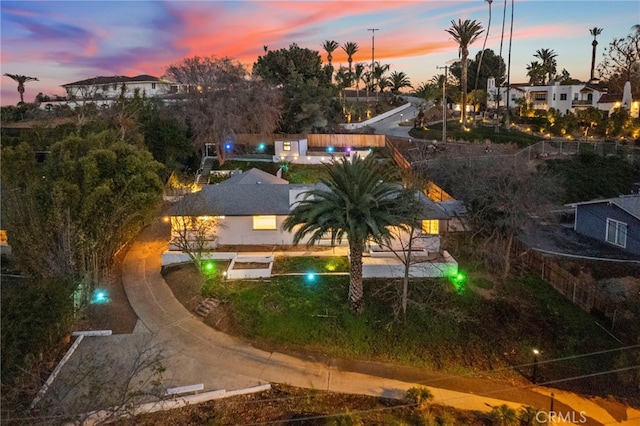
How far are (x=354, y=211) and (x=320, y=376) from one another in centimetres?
676

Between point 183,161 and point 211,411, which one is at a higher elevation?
point 183,161

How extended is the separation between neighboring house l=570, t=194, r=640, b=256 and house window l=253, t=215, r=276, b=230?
19308 mm

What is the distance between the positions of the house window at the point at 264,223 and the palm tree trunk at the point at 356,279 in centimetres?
744

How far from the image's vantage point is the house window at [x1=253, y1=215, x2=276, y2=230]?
26781 millimetres

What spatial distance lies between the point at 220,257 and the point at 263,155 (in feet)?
80.9

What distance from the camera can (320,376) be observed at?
17625 mm

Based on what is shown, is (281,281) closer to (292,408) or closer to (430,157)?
(292,408)

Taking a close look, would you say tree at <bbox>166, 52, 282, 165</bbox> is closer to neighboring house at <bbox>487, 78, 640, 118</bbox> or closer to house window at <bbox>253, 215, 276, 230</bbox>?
house window at <bbox>253, 215, 276, 230</bbox>

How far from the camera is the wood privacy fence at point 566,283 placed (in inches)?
792

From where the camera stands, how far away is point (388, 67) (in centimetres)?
8300

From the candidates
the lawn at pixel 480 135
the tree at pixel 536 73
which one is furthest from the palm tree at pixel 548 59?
the lawn at pixel 480 135

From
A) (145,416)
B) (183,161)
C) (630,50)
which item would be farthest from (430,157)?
(630,50)

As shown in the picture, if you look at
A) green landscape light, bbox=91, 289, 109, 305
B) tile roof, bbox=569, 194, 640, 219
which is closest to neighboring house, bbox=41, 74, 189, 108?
green landscape light, bbox=91, 289, 109, 305

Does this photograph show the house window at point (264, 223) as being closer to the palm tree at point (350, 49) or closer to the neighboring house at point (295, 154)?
the neighboring house at point (295, 154)
